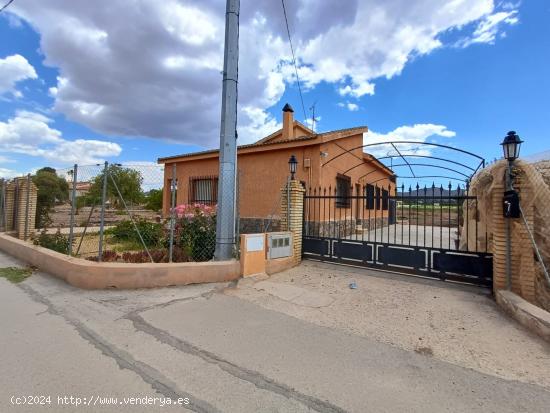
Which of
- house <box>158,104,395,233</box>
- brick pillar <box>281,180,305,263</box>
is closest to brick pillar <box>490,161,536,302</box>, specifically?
brick pillar <box>281,180,305,263</box>

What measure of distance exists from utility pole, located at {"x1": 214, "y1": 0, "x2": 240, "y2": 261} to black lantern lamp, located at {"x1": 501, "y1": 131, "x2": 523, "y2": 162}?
4856 mm

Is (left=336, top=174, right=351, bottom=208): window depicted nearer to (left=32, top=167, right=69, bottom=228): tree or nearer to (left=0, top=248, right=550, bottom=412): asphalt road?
(left=0, top=248, right=550, bottom=412): asphalt road

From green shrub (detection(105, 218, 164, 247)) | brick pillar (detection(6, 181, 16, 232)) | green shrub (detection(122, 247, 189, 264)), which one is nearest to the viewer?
green shrub (detection(122, 247, 189, 264))

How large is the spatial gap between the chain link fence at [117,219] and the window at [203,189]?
390 cm

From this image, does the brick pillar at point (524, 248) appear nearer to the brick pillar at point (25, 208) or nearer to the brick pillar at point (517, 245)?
the brick pillar at point (517, 245)

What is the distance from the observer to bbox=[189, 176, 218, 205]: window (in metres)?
13.5

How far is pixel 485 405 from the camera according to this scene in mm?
2416

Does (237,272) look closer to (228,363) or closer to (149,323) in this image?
(149,323)

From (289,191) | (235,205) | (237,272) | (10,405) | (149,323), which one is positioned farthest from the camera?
(289,191)

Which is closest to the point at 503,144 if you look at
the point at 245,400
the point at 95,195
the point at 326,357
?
the point at 326,357

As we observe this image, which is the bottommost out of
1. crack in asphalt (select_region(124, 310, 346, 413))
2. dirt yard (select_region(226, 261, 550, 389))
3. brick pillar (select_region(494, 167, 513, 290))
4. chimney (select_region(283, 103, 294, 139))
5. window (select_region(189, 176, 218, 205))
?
crack in asphalt (select_region(124, 310, 346, 413))

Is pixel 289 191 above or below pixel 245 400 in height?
above

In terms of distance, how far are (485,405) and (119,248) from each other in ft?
29.3

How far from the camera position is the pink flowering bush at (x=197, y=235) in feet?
22.6
